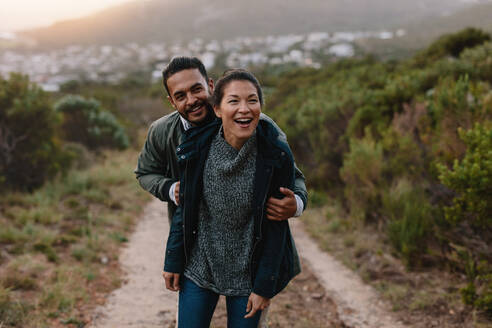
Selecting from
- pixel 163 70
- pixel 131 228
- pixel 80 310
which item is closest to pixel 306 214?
pixel 131 228

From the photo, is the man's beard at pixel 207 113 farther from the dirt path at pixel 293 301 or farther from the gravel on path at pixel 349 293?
the gravel on path at pixel 349 293

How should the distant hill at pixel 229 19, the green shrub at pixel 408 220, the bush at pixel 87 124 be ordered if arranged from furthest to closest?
1. the distant hill at pixel 229 19
2. the bush at pixel 87 124
3. the green shrub at pixel 408 220

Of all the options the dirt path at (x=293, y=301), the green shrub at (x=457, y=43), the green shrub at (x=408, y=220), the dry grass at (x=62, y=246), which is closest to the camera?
the dry grass at (x=62, y=246)

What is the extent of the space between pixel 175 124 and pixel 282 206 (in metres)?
0.91

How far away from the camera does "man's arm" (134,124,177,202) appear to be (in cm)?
236

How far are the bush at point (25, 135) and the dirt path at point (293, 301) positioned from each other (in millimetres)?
3832

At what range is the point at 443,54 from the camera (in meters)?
12.5

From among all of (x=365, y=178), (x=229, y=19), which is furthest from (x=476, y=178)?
(x=229, y=19)

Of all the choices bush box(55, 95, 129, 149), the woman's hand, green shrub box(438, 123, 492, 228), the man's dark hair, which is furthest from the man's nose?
bush box(55, 95, 129, 149)

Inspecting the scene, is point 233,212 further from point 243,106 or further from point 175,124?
point 175,124

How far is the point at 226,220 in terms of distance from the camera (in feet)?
6.55

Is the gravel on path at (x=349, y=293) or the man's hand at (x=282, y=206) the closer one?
the man's hand at (x=282, y=206)

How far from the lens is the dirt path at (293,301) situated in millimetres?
4129

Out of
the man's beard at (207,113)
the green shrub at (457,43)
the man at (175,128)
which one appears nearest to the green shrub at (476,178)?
the man at (175,128)
